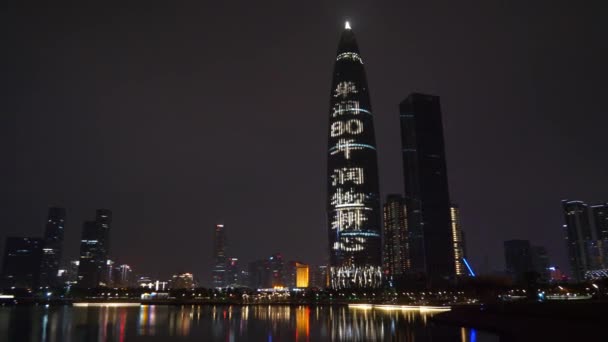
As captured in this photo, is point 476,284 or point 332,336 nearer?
point 332,336

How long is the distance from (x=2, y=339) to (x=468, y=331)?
56823mm

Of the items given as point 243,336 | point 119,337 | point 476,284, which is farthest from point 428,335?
point 476,284

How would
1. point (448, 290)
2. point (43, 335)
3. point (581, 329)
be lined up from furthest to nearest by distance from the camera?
point (448, 290) < point (43, 335) < point (581, 329)

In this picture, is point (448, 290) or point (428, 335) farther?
point (448, 290)

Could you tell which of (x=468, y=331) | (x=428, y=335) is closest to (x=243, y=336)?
(x=428, y=335)

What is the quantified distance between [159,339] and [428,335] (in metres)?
31.2

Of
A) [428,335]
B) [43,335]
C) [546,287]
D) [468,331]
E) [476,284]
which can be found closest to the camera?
[428,335]

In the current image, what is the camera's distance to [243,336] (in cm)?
5944

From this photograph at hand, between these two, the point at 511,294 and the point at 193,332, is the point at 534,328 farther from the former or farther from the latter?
the point at 511,294

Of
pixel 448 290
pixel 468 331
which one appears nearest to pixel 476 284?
pixel 448 290

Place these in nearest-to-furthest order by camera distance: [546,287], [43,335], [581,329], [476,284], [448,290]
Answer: [581,329]
[43,335]
[476,284]
[546,287]
[448,290]

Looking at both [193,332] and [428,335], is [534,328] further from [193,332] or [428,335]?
[193,332]

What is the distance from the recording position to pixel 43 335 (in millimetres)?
64312

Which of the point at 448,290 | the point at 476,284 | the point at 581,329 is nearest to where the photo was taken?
the point at 581,329
